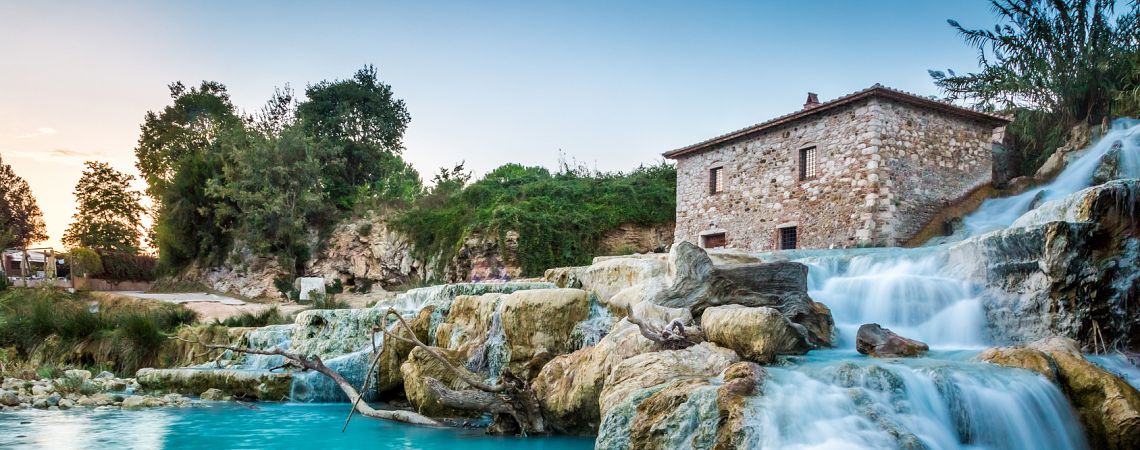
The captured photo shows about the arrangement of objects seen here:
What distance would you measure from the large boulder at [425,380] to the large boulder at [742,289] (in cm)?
266

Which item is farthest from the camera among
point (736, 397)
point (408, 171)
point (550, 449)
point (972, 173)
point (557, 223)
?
point (408, 171)

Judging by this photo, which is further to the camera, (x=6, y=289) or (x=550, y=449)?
(x=6, y=289)

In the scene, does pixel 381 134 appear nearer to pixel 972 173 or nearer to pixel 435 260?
pixel 435 260

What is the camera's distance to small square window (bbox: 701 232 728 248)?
63.2ft

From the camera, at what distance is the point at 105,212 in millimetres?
35594

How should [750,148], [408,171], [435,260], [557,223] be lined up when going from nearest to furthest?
[750,148] → [557,223] → [435,260] → [408,171]

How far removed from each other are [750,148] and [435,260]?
33.0 ft

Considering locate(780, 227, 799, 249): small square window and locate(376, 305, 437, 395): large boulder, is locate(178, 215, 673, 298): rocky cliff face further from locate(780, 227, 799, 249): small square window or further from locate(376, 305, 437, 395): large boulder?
locate(376, 305, 437, 395): large boulder

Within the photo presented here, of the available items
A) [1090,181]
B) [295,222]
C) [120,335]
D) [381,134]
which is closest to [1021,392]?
[1090,181]

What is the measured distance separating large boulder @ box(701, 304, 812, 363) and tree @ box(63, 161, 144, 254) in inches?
1367

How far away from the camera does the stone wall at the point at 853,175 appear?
15492 mm

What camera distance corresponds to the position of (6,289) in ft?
70.7

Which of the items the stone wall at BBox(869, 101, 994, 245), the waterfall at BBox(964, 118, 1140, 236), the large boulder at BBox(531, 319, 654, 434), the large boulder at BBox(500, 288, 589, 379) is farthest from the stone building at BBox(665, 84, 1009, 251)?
the large boulder at BBox(531, 319, 654, 434)

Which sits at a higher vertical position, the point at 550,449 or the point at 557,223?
the point at 557,223
